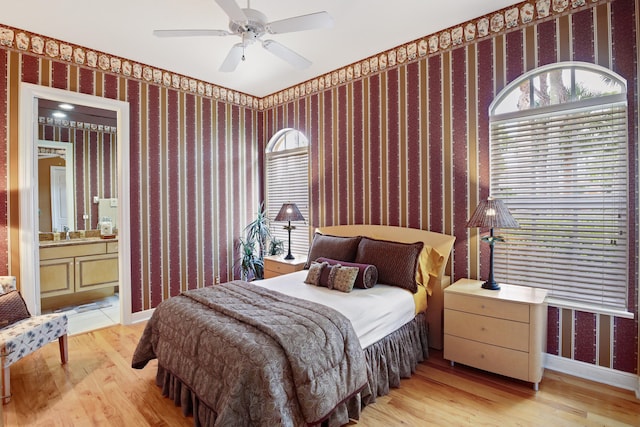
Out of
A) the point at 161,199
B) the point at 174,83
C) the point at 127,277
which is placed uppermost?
the point at 174,83

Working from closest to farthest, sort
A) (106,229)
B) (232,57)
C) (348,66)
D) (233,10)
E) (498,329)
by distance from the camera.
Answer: (233,10) < (498,329) < (232,57) < (348,66) < (106,229)

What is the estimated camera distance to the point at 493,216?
2.64 metres

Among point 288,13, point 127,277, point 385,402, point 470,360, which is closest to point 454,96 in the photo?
point 288,13

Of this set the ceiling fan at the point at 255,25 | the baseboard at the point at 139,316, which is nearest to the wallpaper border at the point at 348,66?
the ceiling fan at the point at 255,25

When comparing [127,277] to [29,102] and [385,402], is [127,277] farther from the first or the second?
[385,402]

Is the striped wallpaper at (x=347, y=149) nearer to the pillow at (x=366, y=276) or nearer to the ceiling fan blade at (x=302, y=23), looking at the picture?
the pillow at (x=366, y=276)

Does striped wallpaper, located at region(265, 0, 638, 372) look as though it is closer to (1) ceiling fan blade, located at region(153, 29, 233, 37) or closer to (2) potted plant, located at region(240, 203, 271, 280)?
(2) potted plant, located at region(240, 203, 271, 280)

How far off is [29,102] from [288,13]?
2568 millimetres

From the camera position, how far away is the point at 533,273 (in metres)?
2.85

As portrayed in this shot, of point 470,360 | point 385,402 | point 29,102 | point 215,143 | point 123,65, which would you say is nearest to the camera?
point 385,402

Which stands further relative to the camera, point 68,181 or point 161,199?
point 68,181

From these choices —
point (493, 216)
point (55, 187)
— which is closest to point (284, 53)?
point (493, 216)

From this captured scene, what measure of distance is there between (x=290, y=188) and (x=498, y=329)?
10.2 ft

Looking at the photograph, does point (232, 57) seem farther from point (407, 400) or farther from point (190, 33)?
point (407, 400)
